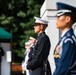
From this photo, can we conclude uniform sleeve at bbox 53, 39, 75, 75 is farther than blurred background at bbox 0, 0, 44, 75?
No

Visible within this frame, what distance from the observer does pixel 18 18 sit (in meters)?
28.6

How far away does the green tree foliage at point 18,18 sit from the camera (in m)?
27.3

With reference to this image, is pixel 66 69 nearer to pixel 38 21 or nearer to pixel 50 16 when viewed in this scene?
pixel 38 21

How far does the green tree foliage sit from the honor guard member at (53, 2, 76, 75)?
21.9m

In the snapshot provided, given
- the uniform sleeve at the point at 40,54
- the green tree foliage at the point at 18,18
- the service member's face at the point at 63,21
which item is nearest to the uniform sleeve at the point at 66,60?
the service member's face at the point at 63,21

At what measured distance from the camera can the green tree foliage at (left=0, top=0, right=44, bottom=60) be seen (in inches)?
1075

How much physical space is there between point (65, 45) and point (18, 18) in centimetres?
2420

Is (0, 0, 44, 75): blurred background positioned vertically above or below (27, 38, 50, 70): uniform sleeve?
below

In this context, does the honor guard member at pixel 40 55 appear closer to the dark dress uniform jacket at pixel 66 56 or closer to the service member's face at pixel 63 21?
the service member's face at pixel 63 21

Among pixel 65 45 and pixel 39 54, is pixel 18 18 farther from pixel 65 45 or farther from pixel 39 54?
pixel 65 45

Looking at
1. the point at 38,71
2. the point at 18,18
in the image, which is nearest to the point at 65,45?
the point at 38,71

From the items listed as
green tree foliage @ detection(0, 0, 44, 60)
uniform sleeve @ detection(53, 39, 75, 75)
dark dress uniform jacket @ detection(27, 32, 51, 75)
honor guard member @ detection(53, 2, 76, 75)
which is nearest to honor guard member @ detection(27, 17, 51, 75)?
dark dress uniform jacket @ detection(27, 32, 51, 75)

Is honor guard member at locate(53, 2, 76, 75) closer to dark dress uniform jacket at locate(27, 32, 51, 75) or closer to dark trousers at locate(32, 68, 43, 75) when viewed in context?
dark dress uniform jacket at locate(27, 32, 51, 75)

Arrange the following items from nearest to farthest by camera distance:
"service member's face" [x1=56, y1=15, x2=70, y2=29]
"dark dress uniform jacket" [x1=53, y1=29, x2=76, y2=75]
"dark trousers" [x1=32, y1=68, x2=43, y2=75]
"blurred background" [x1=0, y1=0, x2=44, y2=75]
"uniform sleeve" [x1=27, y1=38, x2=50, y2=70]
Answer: "dark dress uniform jacket" [x1=53, y1=29, x2=76, y2=75] → "service member's face" [x1=56, y1=15, x2=70, y2=29] → "uniform sleeve" [x1=27, y1=38, x2=50, y2=70] → "dark trousers" [x1=32, y1=68, x2=43, y2=75] → "blurred background" [x1=0, y1=0, x2=44, y2=75]
